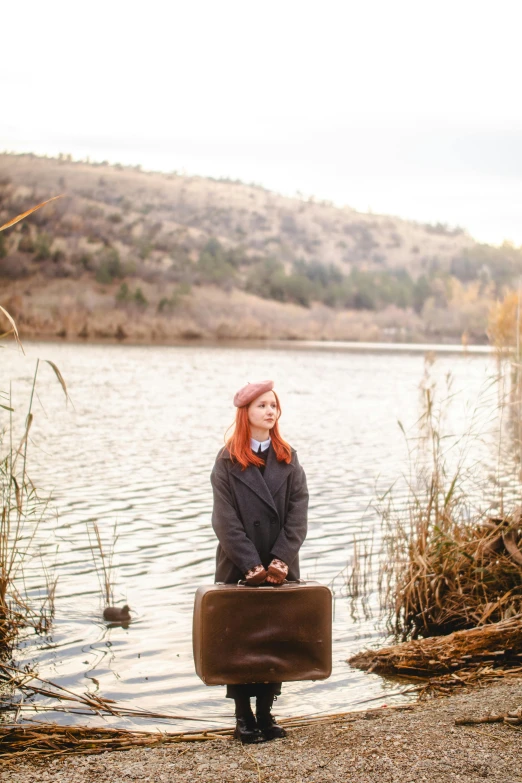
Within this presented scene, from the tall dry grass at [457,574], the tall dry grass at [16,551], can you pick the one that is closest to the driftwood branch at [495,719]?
the tall dry grass at [457,574]

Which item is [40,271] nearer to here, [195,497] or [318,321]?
[318,321]

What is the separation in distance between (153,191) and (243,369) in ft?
214

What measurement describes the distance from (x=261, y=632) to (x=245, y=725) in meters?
0.46

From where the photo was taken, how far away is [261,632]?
3.99m

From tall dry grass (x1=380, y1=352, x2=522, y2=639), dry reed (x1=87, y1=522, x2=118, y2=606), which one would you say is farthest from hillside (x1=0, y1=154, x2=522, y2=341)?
tall dry grass (x1=380, y1=352, x2=522, y2=639)

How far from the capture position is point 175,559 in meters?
8.82

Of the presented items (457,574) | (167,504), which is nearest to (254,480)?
(457,574)

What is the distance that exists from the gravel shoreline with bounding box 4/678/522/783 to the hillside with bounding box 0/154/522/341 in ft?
148

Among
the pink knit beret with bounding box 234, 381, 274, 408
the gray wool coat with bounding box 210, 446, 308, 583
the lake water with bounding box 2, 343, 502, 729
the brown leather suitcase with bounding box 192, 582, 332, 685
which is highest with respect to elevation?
the pink knit beret with bounding box 234, 381, 274, 408

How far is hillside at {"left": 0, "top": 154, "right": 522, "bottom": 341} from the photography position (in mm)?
56156

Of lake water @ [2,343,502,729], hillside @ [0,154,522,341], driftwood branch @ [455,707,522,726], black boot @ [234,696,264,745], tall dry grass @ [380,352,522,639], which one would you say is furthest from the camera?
hillside @ [0,154,522,341]

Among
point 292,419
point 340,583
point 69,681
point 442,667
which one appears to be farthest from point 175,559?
point 292,419

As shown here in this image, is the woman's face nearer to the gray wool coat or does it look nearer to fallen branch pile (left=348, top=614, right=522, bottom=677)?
the gray wool coat

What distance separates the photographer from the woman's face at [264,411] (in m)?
4.23
